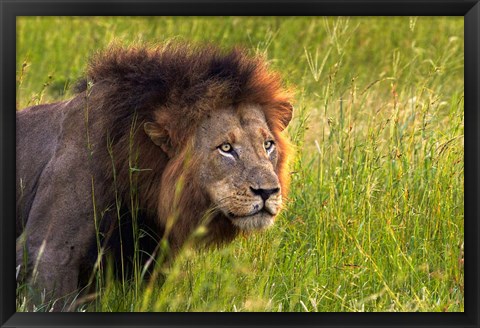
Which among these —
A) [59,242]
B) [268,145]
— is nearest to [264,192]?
[268,145]

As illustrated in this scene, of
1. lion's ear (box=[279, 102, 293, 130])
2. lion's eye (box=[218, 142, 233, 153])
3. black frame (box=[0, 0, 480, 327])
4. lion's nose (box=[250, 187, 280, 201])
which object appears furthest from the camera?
lion's ear (box=[279, 102, 293, 130])

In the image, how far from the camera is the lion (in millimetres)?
4910

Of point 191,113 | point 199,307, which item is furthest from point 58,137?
point 199,307

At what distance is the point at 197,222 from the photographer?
4957 mm

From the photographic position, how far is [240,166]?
189 inches

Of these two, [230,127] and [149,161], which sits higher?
[230,127]

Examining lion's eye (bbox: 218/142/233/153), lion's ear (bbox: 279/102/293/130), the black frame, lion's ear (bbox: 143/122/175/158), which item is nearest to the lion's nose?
lion's eye (bbox: 218/142/233/153)

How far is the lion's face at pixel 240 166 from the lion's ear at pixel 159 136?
0.15m

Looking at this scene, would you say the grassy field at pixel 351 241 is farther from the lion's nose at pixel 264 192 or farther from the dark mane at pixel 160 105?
the lion's nose at pixel 264 192

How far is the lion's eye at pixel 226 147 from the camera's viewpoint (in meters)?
4.89

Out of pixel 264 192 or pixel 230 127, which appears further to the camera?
pixel 230 127

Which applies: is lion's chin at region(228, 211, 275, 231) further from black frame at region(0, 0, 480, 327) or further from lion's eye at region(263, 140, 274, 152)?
black frame at region(0, 0, 480, 327)
